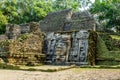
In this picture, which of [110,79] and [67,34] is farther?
[67,34]

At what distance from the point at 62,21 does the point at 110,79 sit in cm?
1997

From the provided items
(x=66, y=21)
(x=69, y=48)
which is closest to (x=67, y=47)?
(x=69, y=48)

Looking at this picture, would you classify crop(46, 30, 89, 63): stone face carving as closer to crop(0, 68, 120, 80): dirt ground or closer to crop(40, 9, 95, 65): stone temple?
crop(40, 9, 95, 65): stone temple

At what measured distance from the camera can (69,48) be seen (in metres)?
19.3

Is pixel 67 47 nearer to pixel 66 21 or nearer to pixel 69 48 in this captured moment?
pixel 69 48

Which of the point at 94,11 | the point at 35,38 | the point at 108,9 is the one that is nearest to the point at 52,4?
the point at 94,11

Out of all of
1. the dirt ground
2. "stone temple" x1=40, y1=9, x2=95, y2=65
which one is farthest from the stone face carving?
the dirt ground

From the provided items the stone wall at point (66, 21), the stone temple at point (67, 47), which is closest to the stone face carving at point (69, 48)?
the stone temple at point (67, 47)

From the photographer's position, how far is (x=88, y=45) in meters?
18.6

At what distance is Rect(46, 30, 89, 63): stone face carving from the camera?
18.6 meters

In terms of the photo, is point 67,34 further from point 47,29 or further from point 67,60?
point 47,29

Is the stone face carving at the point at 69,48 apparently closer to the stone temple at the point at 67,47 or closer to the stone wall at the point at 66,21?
the stone temple at the point at 67,47

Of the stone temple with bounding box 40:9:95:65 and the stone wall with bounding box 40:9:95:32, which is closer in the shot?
the stone temple with bounding box 40:9:95:65

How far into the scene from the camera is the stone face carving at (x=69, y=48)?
18641 mm
